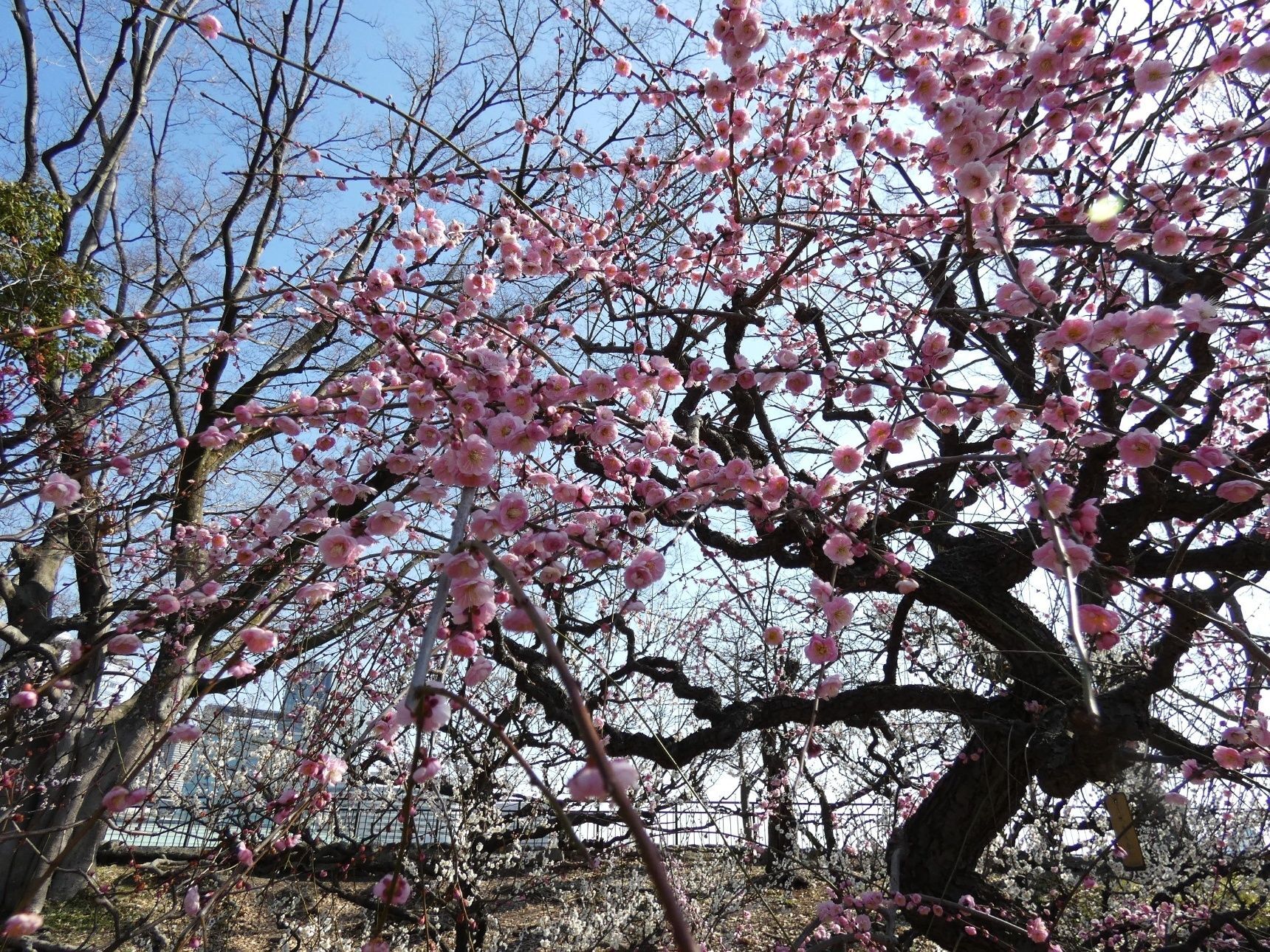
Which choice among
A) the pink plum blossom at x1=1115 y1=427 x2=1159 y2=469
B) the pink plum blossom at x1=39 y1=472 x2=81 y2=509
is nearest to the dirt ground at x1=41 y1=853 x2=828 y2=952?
the pink plum blossom at x1=39 y1=472 x2=81 y2=509

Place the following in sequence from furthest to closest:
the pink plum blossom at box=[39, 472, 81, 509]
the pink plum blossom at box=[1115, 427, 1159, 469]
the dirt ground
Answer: the dirt ground → the pink plum blossom at box=[39, 472, 81, 509] → the pink plum blossom at box=[1115, 427, 1159, 469]

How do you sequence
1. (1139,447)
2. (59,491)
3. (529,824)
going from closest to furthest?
(1139,447), (59,491), (529,824)

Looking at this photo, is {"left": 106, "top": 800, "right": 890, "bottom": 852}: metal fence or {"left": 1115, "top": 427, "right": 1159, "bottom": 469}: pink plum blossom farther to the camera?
{"left": 106, "top": 800, "right": 890, "bottom": 852}: metal fence

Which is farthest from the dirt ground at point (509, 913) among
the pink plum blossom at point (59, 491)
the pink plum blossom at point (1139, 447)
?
the pink plum blossom at point (1139, 447)

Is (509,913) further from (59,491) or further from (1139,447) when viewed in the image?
(1139,447)

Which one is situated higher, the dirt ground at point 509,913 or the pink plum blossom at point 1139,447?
the pink plum blossom at point 1139,447

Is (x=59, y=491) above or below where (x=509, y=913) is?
above

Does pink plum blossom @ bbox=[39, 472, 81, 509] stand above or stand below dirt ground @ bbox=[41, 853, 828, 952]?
above

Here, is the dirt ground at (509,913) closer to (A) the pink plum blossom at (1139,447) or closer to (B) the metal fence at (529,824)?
(B) the metal fence at (529,824)

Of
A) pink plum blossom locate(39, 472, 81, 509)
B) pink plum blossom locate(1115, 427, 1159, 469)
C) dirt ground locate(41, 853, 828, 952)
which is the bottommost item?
dirt ground locate(41, 853, 828, 952)

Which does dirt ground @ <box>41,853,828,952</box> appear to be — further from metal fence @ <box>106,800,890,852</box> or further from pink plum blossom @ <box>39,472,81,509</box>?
pink plum blossom @ <box>39,472,81,509</box>

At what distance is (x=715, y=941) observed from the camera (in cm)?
444

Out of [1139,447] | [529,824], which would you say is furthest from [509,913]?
[1139,447]

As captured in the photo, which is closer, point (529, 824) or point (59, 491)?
point (59, 491)
